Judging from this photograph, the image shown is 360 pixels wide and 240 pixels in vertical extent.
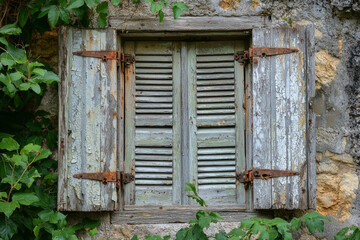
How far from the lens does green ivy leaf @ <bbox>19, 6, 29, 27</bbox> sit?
354cm

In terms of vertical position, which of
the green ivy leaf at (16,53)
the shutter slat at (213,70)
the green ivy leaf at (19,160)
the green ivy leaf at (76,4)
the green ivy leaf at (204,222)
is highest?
the green ivy leaf at (76,4)

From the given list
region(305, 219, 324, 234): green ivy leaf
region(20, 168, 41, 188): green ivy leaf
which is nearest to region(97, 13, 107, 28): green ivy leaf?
region(20, 168, 41, 188): green ivy leaf

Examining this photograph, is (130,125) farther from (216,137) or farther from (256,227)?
(256,227)

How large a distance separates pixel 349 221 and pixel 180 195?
3.81 feet

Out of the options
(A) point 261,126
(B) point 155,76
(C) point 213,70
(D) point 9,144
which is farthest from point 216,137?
(D) point 9,144

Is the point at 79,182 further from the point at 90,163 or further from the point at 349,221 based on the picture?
the point at 349,221

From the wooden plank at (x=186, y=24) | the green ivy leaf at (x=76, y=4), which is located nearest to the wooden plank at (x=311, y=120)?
the wooden plank at (x=186, y=24)

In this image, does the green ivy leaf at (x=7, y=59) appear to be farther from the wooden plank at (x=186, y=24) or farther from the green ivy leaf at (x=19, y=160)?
the wooden plank at (x=186, y=24)

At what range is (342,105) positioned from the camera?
12.1 ft

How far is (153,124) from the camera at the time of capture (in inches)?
149

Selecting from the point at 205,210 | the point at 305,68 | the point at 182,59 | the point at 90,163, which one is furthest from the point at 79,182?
the point at 305,68

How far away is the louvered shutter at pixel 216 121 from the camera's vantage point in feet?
12.3

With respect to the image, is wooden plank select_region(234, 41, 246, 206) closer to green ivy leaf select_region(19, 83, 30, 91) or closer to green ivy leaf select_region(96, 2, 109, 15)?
green ivy leaf select_region(96, 2, 109, 15)

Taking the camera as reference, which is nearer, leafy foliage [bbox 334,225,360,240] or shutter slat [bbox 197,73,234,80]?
leafy foliage [bbox 334,225,360,240]
